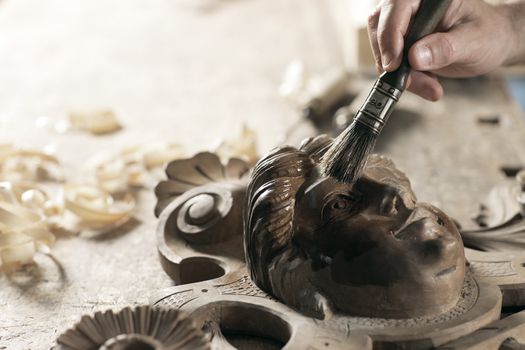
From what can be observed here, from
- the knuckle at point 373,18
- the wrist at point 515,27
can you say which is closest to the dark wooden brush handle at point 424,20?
the knuckle at point 373,18

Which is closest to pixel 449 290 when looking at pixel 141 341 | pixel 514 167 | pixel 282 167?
pixel 282 167

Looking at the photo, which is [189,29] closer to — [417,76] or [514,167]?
[514,167]

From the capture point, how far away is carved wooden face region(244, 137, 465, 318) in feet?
4.04

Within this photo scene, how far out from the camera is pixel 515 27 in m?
1.70

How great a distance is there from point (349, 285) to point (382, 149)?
3.85 ft

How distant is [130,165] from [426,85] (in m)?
1.00

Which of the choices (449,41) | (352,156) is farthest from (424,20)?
(352,156)

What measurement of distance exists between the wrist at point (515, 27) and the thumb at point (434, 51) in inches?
10.5

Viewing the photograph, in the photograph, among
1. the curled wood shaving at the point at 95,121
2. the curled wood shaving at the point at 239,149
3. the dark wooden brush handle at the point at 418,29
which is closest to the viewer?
the dark wooden brush handle at the point at 418,29

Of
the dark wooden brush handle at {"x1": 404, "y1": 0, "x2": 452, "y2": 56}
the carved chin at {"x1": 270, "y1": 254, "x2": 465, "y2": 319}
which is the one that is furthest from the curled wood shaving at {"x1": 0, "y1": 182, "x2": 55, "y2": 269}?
the dark wooden brush handle at {"x1": 404, "y1": 0, "x2": 452, "y2": 56}

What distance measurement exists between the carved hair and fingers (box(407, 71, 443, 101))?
413 millimetres

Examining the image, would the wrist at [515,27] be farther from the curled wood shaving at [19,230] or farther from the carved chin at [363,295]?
the curled wood shaving at [19,230]

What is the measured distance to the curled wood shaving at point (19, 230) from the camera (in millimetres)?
1675

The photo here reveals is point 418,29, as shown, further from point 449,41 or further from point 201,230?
point 201,230
